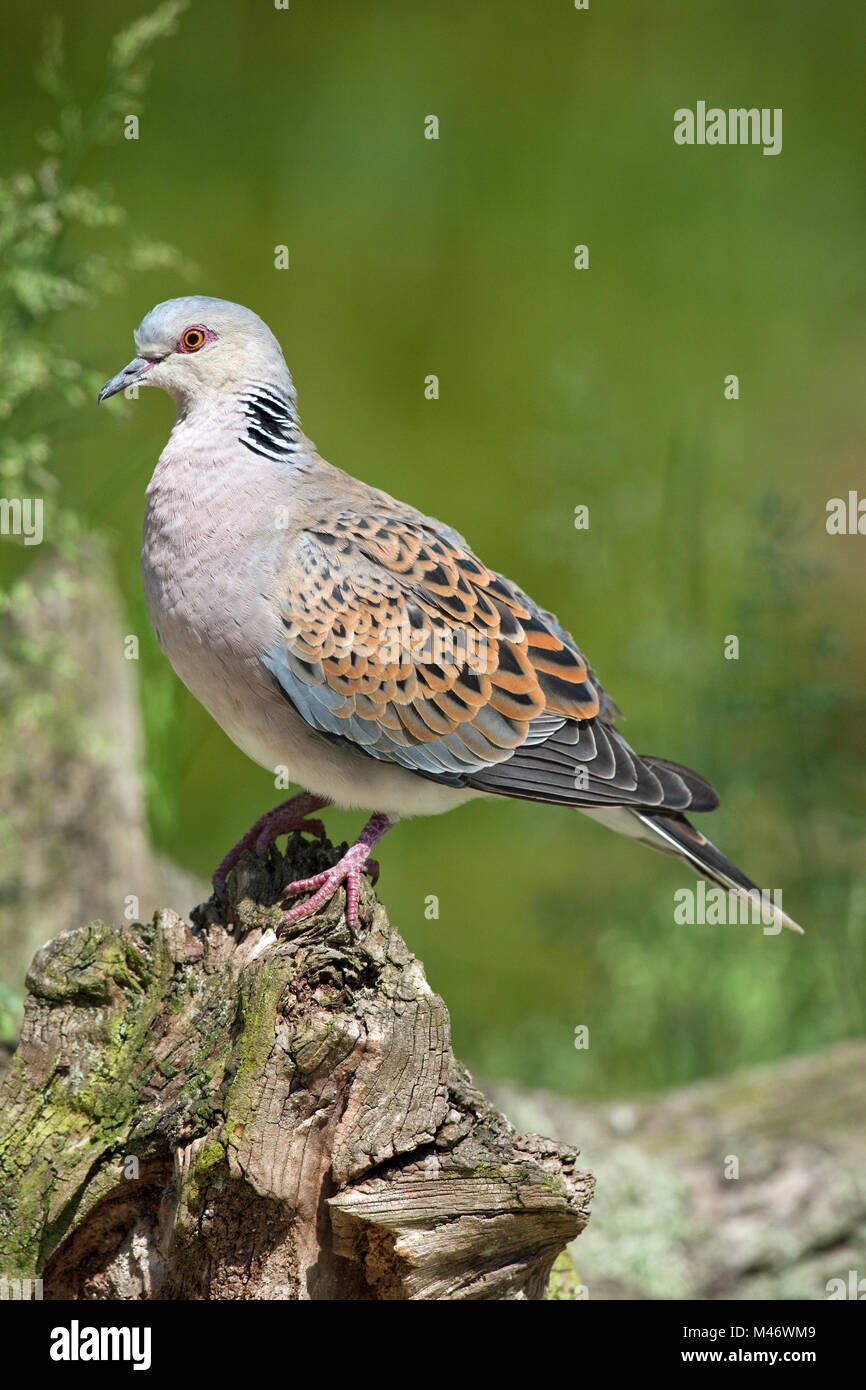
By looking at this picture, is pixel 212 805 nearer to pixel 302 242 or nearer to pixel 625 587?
pixel 625 587

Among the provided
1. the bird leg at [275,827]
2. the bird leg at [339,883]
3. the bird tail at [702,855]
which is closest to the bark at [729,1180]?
the bird tail at [702,855]

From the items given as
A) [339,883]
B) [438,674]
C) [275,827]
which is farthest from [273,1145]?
[438,674]

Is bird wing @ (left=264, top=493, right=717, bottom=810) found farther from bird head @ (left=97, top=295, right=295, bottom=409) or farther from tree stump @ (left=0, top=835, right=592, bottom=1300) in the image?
tree stump @ (left=0, top=835, right=592, bottom=1300)

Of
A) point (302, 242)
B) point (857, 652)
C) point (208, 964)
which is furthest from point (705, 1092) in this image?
point (302, 242)

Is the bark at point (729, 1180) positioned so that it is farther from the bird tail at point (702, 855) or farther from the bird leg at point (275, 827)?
the bird leg at point (275, 827)

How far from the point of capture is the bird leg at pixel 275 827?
13.9 feet

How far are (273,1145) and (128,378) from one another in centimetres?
218

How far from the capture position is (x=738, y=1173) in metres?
5.26

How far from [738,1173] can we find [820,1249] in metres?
0.40

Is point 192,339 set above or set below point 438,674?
above

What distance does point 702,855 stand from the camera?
437 centimetres

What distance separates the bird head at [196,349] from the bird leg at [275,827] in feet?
4.00

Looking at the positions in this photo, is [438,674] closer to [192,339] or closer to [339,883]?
[339,883]

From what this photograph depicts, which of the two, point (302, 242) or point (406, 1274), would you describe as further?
point (302, 242)
